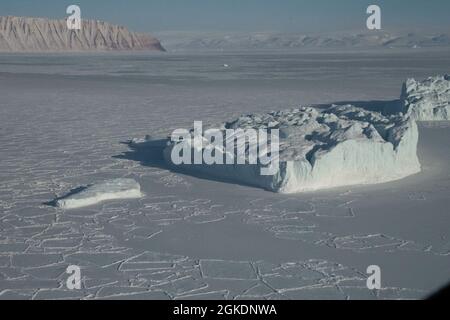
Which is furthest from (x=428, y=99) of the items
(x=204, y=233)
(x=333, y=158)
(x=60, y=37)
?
(x=60, y=37)

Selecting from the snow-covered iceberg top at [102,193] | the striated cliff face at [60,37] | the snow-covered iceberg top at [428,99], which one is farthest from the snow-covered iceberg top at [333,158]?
the striated cliff face at [60,37]

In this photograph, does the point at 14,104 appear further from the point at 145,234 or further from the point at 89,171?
the point at 145,234

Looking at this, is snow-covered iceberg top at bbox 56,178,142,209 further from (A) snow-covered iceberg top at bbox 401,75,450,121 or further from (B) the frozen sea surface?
(A) snow-covered iceberg top at bbox 401,75,450,121

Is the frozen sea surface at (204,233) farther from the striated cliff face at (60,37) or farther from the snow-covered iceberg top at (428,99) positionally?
the striated cliff face at (60,37)

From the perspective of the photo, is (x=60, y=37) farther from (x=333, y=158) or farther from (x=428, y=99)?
(x=333, y=158)

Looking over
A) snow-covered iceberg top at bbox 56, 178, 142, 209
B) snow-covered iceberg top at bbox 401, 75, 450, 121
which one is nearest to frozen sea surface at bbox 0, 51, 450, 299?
snow-covered iceberg top at bbox 56, 178, 142, 209
